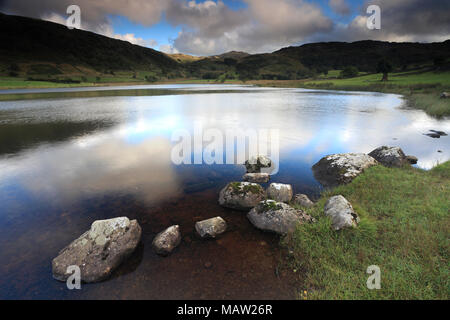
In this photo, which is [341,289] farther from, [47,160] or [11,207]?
[47,160]

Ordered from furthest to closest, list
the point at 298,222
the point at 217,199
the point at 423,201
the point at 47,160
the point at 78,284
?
the point at 47,160 < the point at 217,199 < the point at 423,201 < the point at 298,222 < the point at 78,284

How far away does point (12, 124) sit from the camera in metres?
32.8

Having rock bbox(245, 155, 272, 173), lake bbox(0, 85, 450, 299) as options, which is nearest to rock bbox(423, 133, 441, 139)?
lake bbox(0, 85, 450, 299)

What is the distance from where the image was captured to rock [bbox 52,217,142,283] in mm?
6832

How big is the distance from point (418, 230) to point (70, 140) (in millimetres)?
29841

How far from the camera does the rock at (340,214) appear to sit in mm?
8117

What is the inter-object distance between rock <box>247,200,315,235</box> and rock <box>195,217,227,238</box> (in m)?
1.44

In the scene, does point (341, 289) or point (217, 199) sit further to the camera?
point (217, 199)

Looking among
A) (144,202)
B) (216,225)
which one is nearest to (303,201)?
(216,225)

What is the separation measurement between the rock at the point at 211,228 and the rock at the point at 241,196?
170cm

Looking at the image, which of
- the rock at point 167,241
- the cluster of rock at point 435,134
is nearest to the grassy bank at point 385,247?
the rock at point 167,241

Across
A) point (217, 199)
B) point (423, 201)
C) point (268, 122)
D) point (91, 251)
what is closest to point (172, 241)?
point (91, 251)

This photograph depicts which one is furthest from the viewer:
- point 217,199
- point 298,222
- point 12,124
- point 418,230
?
point 12,124

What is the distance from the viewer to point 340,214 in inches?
330
